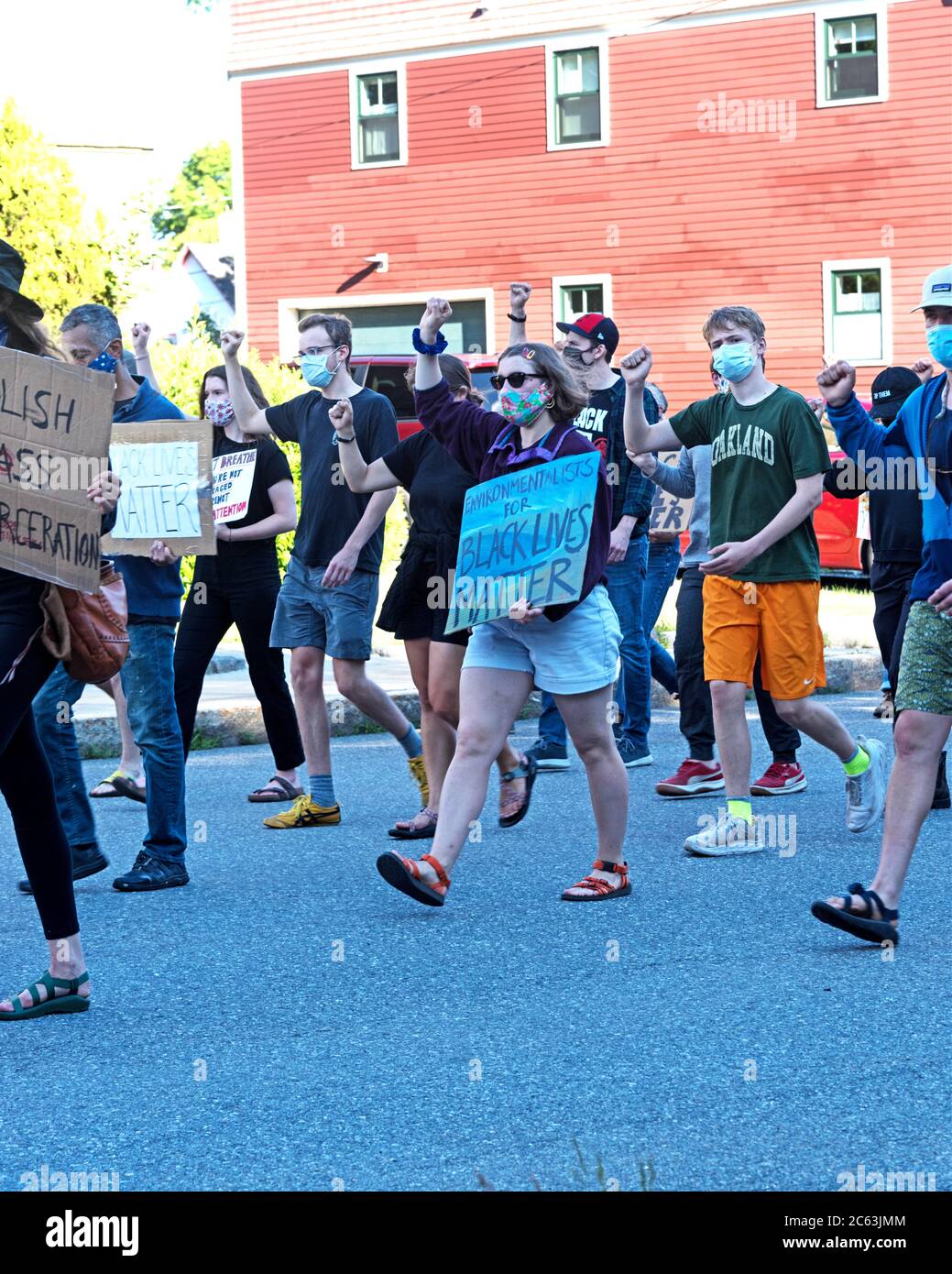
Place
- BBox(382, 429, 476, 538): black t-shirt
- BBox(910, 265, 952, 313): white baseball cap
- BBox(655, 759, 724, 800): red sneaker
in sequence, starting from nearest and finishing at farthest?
BBox(910, 265, 952, 313): white baseball cap → BBox(382, 429, 476, 538): black t-shirt → BBox(655, 759, 724, 800): red sneaker

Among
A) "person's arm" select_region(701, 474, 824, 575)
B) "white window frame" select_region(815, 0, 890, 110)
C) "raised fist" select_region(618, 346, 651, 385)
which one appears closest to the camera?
"raised fist" select_region(618, 346, 651, 385)

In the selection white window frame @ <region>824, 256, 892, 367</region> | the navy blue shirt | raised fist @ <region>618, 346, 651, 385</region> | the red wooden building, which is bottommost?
the navy blue shirt

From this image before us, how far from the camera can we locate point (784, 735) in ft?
29.4

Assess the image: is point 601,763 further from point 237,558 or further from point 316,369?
point 237,558

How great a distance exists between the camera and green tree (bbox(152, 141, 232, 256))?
3467 inches

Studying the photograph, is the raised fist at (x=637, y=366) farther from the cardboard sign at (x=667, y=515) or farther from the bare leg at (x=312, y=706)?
the cardboard sign at (x=667, y=515)

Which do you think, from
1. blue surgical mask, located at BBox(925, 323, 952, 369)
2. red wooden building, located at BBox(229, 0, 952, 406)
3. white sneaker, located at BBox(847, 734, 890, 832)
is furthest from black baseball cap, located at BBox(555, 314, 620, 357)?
red wooden building, located at BBox(229, 0, 952, 406)

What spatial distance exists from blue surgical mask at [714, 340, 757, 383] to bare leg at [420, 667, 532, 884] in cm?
156

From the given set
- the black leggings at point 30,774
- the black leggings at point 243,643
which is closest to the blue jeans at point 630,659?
the black leggings at point 243,643

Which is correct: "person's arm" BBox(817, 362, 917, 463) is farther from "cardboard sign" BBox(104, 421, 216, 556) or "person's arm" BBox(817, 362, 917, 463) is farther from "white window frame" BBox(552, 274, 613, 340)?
"white window frame" BBox(552, 274, 613, 340)

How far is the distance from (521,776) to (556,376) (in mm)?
2228

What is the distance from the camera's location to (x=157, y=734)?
6.99 metres

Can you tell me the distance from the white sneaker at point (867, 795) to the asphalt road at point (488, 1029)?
106mm

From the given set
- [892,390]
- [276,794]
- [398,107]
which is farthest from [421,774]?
[398,107]
